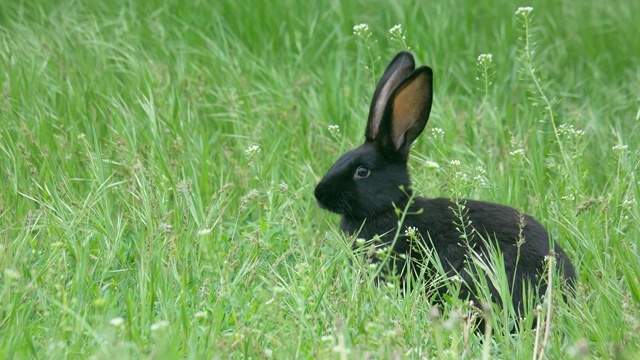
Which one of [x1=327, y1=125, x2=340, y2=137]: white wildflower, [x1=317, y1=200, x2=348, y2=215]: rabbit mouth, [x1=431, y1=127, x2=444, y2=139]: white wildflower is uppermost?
[x1=431, y1=127, x2=444, y2=139]: white wildflower

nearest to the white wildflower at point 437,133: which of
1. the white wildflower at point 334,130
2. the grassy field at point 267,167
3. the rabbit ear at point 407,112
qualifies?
the grassy field at point 267,167

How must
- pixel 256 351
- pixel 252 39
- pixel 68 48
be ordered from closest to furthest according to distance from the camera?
1. pixel 256 351
2. pixel 68 48
3. pixel 252 39

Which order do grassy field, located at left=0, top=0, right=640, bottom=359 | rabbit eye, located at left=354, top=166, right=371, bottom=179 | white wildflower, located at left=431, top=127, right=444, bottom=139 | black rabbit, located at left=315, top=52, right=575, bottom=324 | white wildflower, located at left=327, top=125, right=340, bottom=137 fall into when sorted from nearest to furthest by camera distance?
grassy field, located at left=0, top=0, right=640, bottom=359 < black rabbit, located at left=315, top=52, right=575, bottom=324 < rabbit eye, located at left=354, top=166, right=371, bottom=179 < white wildflower, located at left=431, top=127, right=444, bottom=139 < white wildflower, located at left=327, top=125, right=340, bottom=137

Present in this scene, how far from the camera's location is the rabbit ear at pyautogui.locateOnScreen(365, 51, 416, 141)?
478 centimetres

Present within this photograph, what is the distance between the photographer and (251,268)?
3729mm

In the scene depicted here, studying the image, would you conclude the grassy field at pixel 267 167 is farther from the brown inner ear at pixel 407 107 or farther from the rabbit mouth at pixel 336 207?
the brown inner ear at pixel 407 107

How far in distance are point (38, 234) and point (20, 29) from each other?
112 inches

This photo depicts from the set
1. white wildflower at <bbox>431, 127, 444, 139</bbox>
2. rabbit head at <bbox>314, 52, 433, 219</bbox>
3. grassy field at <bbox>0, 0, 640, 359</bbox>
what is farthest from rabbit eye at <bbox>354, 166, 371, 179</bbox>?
white wildflower at <bbox>431, 127, 444, 139</bbox>

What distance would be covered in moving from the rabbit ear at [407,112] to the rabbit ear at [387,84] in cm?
13

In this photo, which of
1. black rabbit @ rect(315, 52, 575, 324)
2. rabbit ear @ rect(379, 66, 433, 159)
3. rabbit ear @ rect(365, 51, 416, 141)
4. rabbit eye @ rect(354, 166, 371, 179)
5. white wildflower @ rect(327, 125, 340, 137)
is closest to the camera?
black rabbit @ rect(315, 52, 575, 324)

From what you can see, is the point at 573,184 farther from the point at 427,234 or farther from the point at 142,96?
the point at 142,96

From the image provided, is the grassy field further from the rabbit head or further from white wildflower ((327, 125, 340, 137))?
the rabbit head

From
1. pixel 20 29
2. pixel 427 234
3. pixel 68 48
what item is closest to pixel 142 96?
pixel 68 48

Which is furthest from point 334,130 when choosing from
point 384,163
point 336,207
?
point 336,207
